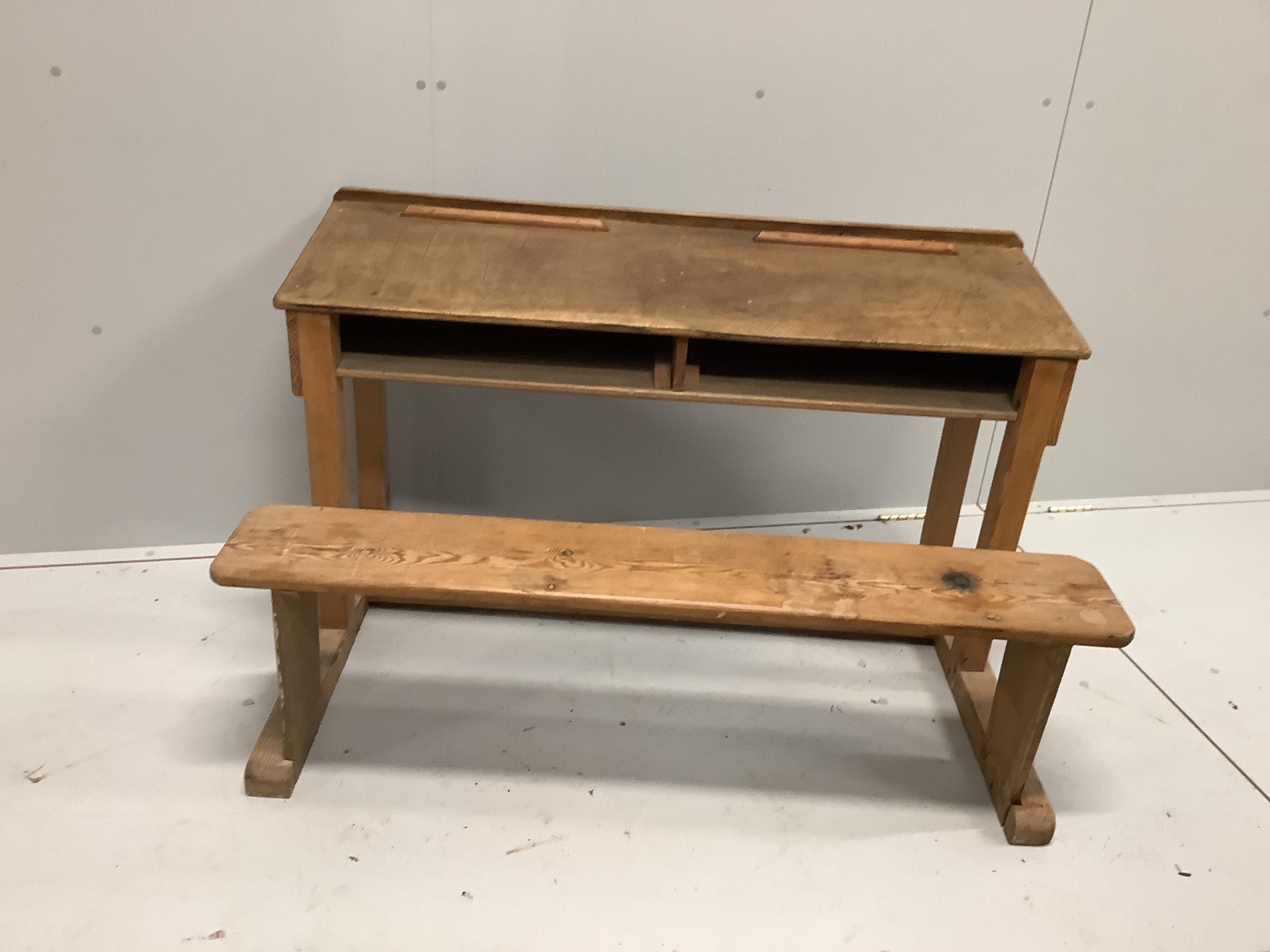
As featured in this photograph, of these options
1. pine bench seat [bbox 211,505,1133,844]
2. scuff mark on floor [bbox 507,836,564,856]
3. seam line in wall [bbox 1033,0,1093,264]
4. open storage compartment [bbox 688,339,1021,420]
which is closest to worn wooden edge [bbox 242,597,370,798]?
pine bench seat [bbox 211,505,1133,844]

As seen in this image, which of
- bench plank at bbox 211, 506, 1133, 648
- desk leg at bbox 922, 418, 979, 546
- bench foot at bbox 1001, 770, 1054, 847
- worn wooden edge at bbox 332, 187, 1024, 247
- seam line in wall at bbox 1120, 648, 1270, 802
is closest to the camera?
bench plank at bbox 211, 506, 1133, 648

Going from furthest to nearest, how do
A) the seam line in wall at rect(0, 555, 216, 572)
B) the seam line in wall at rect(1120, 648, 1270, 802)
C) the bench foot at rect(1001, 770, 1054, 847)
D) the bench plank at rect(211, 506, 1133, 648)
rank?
the seam line in wall at rect(0, 555, 216, 572) < the seam line in wall at rect(1120, 648, 1270, 802) < the bench foot at rect(1001, 770, 1054, 847) < the bench plank at rect(211, 506, 1133, 648)

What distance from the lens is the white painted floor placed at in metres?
1.61

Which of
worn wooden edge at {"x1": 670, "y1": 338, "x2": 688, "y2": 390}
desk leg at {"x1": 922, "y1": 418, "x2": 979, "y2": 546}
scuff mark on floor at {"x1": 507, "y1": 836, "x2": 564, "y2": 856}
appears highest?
worn wooden edge at {"x1": 670, "y1": 338, "x2": 688, "y2": 390}

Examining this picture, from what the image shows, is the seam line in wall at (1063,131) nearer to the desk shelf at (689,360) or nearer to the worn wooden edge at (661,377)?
the desk shelf at (689,360)

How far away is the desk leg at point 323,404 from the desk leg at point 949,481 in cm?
129

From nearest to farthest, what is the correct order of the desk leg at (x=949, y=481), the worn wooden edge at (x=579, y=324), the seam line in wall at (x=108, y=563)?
the worn wooden edge at (x=579, y=324) → the desk leg at (x=949, y=481) → the seam line in wall at (x=108, y=563)

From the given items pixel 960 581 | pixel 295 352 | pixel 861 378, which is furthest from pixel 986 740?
pixel 295 352

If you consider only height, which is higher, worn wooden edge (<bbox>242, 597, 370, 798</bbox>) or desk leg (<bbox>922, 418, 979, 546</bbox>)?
desk leg (<bbox>922, 418, 979, 546</bbox>)

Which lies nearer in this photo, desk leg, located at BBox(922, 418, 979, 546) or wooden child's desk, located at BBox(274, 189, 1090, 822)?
wooden child's desk, located at BBox(274, 189, 1090, 822)

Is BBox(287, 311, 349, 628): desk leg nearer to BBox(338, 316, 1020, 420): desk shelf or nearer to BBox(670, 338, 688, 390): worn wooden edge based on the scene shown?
BBox(338, 316, 1020, 420): desk shelf

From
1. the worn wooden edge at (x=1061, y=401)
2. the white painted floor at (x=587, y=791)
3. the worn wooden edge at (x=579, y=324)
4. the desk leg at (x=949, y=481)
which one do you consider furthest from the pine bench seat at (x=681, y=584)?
the desk leg at (x=949, y=481)

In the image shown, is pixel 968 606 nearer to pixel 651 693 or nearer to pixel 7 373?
pixel 651 693

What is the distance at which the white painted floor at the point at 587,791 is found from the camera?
1.61 metres
